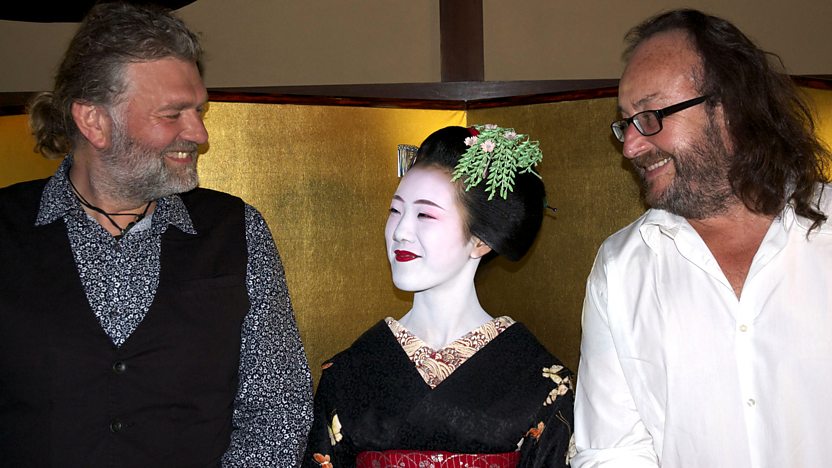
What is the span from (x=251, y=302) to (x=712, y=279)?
3.43 feet

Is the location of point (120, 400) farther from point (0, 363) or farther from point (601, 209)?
point (601, 209)

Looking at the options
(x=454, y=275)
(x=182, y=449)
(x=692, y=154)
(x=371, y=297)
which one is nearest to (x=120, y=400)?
(x=182, y=449)

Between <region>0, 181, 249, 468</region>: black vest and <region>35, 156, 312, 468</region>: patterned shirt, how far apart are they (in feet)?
0.09

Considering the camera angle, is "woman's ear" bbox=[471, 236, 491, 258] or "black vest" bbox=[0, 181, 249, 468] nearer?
"black vest" bbox=[0, 181, 249, 468]

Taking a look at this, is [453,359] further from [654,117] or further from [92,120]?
[92,120]

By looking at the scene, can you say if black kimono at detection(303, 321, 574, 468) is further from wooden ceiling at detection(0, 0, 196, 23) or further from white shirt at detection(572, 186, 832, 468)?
wooden ceiling at detection(0, 0, 196, 23)

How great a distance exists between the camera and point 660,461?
2.14 meters

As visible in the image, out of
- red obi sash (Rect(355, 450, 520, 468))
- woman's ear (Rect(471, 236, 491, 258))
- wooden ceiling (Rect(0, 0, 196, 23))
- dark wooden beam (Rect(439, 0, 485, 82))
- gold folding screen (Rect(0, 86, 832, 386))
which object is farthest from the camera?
dark wooden beam (Rect(439, 0, 485, 82))

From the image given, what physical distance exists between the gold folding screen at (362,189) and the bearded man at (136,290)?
0.39 m

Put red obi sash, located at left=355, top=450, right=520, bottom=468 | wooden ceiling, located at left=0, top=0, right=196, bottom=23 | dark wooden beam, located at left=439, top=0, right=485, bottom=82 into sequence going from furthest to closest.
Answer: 1. dark wooden beam, located at left=439, top=0, right=485, bottom=82
2. wooden ceiling, located at left=0, top=0, right=196, bottom=23
3. red obi sash, located at left=355, top=450, right=520, bottom=468

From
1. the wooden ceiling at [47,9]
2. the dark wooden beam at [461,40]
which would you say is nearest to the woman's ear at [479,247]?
the wooden ceiling at [47,9]

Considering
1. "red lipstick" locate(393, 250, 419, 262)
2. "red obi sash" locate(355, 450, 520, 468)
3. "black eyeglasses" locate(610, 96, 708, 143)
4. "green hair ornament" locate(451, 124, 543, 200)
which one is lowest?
"red obi sash" locate(355, 450, 520, 468)

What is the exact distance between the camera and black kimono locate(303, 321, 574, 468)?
213cm

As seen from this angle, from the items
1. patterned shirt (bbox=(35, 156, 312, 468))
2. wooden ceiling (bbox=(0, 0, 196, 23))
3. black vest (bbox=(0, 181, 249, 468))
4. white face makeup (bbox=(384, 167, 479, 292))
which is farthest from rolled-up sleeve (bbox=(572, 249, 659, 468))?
wooden ceiling (bbox=(0, 0, 196, 23))
